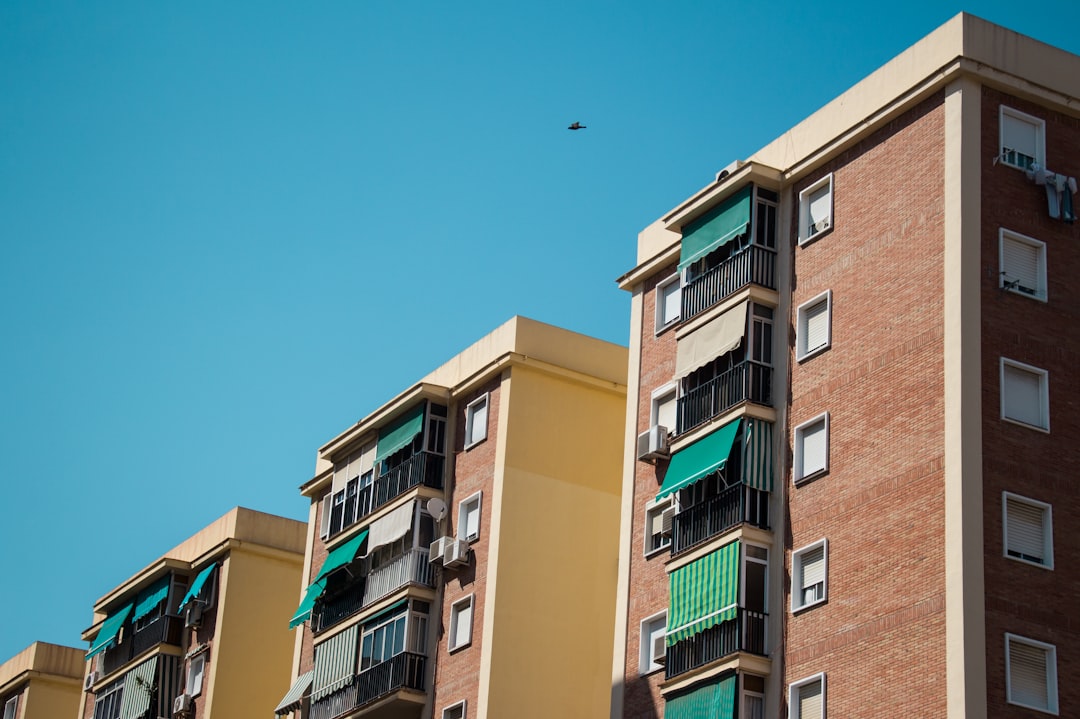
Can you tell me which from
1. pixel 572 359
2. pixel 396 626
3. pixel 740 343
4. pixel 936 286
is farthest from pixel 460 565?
pixel 936 286

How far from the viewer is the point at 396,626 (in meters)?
47.4

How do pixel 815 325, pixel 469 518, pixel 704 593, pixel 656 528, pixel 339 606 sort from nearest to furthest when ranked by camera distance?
pixel 704 593 → pixel 815 325 → pixel 656 528 → pixel 469 518 → pixel 339 606

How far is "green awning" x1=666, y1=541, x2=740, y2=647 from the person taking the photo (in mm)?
37344

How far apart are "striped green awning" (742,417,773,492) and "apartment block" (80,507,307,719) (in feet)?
77.1

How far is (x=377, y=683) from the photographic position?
47250 mm

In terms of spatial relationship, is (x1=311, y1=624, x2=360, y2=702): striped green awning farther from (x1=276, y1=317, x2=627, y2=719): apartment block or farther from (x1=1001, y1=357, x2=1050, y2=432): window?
(x1=1001, y1=357, x2=1050, y2=432): window

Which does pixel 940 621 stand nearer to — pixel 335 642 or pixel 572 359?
pixel 572 359

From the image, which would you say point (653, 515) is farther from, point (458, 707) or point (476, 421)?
point (476, 421)

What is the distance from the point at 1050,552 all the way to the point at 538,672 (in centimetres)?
1466

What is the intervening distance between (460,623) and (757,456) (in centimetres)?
1111

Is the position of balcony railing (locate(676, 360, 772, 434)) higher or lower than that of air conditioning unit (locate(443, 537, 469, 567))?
higher

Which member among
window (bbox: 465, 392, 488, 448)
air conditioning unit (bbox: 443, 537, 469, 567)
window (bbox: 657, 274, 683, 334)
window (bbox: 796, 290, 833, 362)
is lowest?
air conditioning unit (bbox: 443, 537, 469, 567)

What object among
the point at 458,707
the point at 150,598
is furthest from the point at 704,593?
the point at 150,598

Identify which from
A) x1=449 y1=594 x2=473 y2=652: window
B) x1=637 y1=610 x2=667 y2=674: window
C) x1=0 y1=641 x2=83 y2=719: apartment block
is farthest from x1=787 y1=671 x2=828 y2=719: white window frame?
x1=0 y1=641 x2=83 y2=719: apartment block
